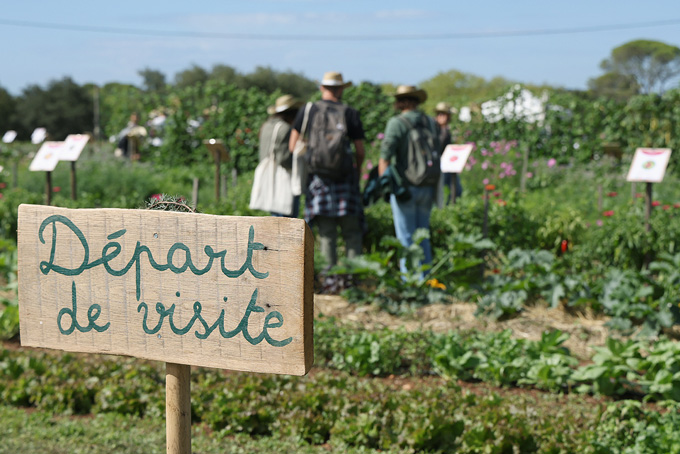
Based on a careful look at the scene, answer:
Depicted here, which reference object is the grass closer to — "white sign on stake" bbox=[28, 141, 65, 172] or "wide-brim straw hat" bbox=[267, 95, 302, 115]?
"wide-brim straw hat" bbox=[267, 95, 302, 115]

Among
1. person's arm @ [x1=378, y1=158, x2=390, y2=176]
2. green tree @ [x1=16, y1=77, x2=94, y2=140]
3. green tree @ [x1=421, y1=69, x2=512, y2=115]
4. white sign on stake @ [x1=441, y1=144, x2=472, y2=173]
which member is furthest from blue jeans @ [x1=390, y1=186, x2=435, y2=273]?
green tree @ [x1=421, y1=69, x2=512, y2=115]

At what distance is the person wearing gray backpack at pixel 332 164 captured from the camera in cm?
578

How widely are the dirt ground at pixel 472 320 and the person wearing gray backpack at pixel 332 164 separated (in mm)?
711

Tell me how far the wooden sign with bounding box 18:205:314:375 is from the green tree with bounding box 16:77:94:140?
4110 cm

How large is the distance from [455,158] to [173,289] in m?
5.30

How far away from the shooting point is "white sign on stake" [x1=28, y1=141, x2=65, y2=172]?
25.2 ft

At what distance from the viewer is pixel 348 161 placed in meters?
5.88

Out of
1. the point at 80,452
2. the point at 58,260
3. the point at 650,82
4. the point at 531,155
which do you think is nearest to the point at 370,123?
the point at 531,155

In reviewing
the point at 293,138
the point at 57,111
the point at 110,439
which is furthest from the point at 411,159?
the point at 57,111

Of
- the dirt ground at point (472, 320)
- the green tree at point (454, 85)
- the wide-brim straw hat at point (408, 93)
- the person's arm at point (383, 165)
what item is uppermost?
the green tree at point (454, 85)

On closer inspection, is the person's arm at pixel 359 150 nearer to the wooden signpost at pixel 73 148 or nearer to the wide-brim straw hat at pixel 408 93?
the wide-brim straw hat at pixel 408 93

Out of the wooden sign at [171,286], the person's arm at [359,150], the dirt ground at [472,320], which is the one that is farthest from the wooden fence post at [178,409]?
the person's arm at [359,150]

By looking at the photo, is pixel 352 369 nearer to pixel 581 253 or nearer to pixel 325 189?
pixel 325 189

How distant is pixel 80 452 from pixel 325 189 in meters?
3.28
